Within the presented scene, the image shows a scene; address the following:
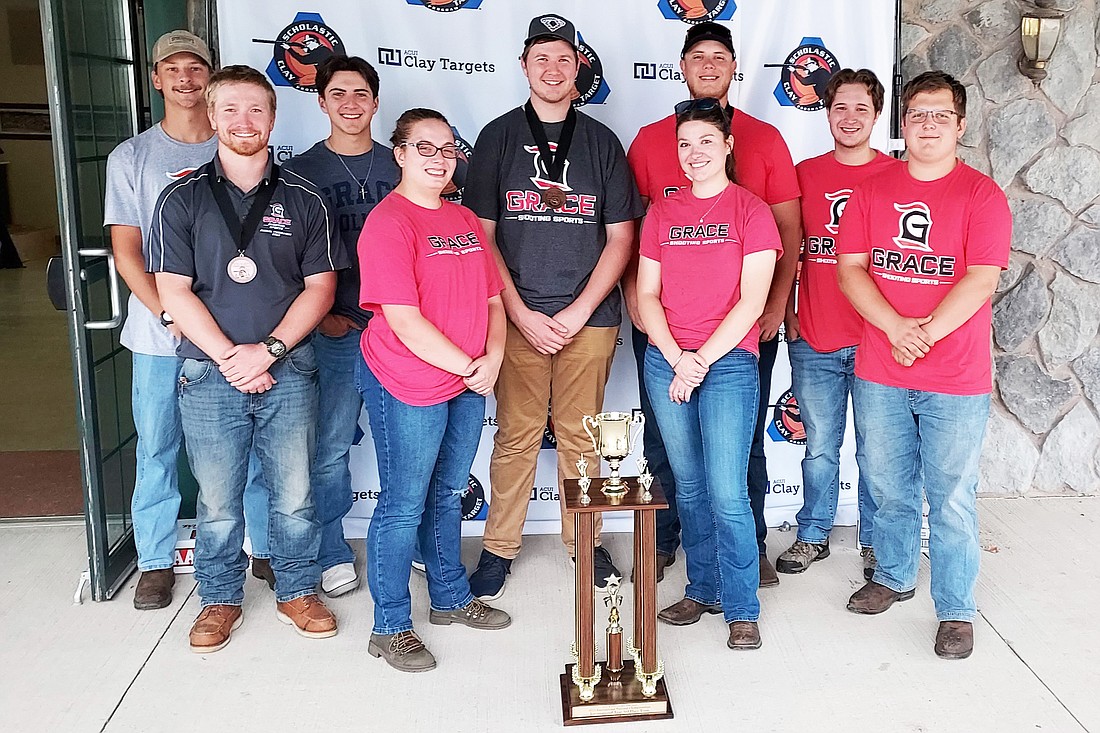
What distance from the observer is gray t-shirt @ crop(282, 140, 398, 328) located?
323 cm

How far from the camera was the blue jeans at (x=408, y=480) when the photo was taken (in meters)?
2.76

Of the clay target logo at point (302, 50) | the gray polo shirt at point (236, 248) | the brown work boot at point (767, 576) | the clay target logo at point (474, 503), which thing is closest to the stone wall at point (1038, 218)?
the brown work boot at point (767, 576)

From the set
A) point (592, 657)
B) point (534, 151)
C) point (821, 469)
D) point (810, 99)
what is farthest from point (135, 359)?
point (810, 99)

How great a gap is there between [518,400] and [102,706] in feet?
4.86

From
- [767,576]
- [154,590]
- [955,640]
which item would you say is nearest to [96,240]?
[154,590]

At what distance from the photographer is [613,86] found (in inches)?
→ 148

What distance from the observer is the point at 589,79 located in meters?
3.76

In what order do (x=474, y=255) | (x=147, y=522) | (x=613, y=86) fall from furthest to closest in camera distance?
(x=613, y=86)
(x=147, y=522)
(x=474, y=255)

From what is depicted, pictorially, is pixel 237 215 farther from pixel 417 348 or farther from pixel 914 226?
pixel 914 226

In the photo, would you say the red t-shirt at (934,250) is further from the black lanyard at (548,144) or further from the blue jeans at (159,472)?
the blue jeans at (159,472)

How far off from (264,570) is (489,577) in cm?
77

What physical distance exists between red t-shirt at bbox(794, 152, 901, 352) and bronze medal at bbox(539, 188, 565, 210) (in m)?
0.78

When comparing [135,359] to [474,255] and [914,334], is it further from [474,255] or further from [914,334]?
[914,334]

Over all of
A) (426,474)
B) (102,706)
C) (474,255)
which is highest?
(474,255)
